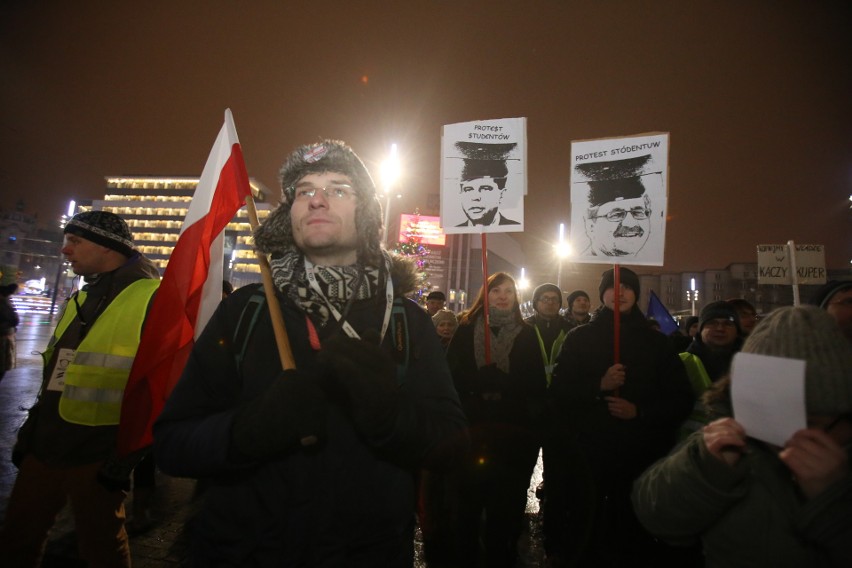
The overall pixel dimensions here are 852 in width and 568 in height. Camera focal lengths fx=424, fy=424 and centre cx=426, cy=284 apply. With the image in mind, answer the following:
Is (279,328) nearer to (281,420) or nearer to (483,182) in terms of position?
(281,420)

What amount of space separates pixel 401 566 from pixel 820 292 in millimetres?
3488

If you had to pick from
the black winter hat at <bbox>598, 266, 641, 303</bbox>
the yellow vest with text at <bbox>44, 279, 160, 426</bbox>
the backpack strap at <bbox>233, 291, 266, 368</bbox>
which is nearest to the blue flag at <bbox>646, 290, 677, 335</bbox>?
the black winter hat at <bbox>598, 266, 641, 303</bbox>

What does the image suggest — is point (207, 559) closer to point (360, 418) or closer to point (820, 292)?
point (360, 418)

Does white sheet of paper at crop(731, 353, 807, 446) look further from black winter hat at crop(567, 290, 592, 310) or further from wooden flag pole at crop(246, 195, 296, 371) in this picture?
black winter hat at crop(567, 290, 592, 310)

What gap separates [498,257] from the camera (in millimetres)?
86000

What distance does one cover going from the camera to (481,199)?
428 centimetres

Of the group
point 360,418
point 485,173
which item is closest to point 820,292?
point 485,173

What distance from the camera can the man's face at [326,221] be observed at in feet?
6.15

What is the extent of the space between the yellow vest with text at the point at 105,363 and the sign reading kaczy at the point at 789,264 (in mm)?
10310

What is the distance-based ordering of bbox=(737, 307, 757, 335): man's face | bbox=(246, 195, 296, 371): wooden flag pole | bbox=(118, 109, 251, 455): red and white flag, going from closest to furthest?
bbox=(246, 195, 296, 371): wooden flag pole → bbox=(118, 109, 251, 455): red and white flag → bbox=(737, 307, 757, 335): man's face

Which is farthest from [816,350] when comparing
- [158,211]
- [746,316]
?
[158,211]

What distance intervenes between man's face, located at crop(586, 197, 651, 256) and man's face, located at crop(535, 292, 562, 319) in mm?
2671

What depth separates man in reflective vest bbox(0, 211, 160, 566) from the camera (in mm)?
2541

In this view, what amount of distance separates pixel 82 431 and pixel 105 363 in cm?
42
